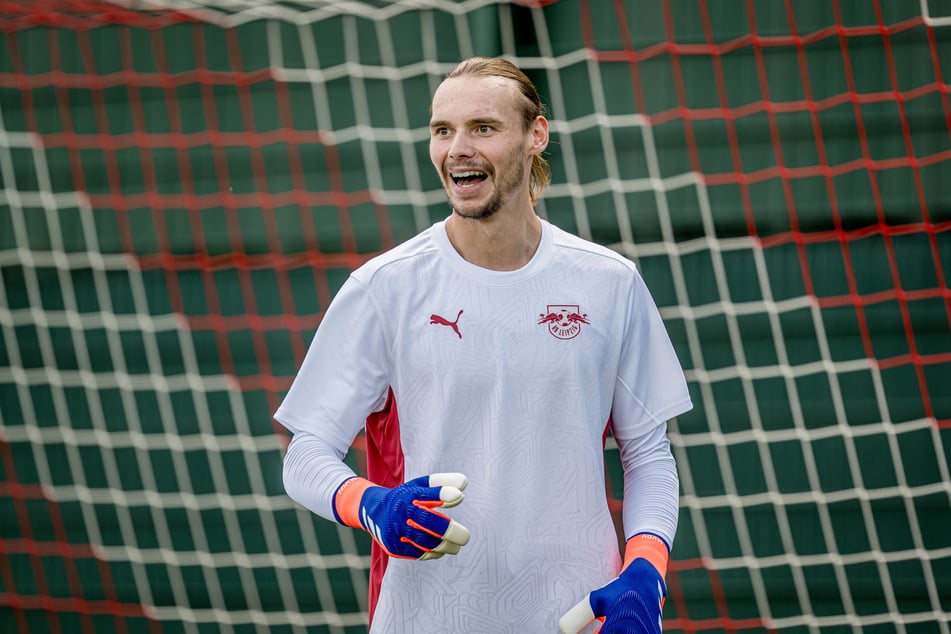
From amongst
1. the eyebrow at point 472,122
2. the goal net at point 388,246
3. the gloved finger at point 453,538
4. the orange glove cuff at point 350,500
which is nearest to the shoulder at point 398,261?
the eyebrow at point 472,122

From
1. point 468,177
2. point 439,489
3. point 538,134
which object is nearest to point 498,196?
point 468,177

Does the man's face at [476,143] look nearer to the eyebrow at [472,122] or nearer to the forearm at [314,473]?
the eyebrow at [472,122]

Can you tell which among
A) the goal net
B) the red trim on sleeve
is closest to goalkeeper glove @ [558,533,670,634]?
the red trim on sleeve

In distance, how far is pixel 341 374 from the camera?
177 centimetres

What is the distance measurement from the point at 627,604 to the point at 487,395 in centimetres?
44

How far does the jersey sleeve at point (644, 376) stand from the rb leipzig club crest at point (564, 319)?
0.11 metres

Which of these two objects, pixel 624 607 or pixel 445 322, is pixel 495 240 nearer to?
pixel 445 322

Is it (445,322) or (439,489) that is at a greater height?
(445,322)

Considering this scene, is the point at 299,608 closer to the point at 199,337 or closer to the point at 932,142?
the point at 199,337

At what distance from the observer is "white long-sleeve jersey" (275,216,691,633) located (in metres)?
1.75

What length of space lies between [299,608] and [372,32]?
225cm

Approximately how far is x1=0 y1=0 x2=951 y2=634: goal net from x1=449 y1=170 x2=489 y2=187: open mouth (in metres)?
1.87

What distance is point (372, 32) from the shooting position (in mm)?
3664

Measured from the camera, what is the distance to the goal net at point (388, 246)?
3562 millimetres
